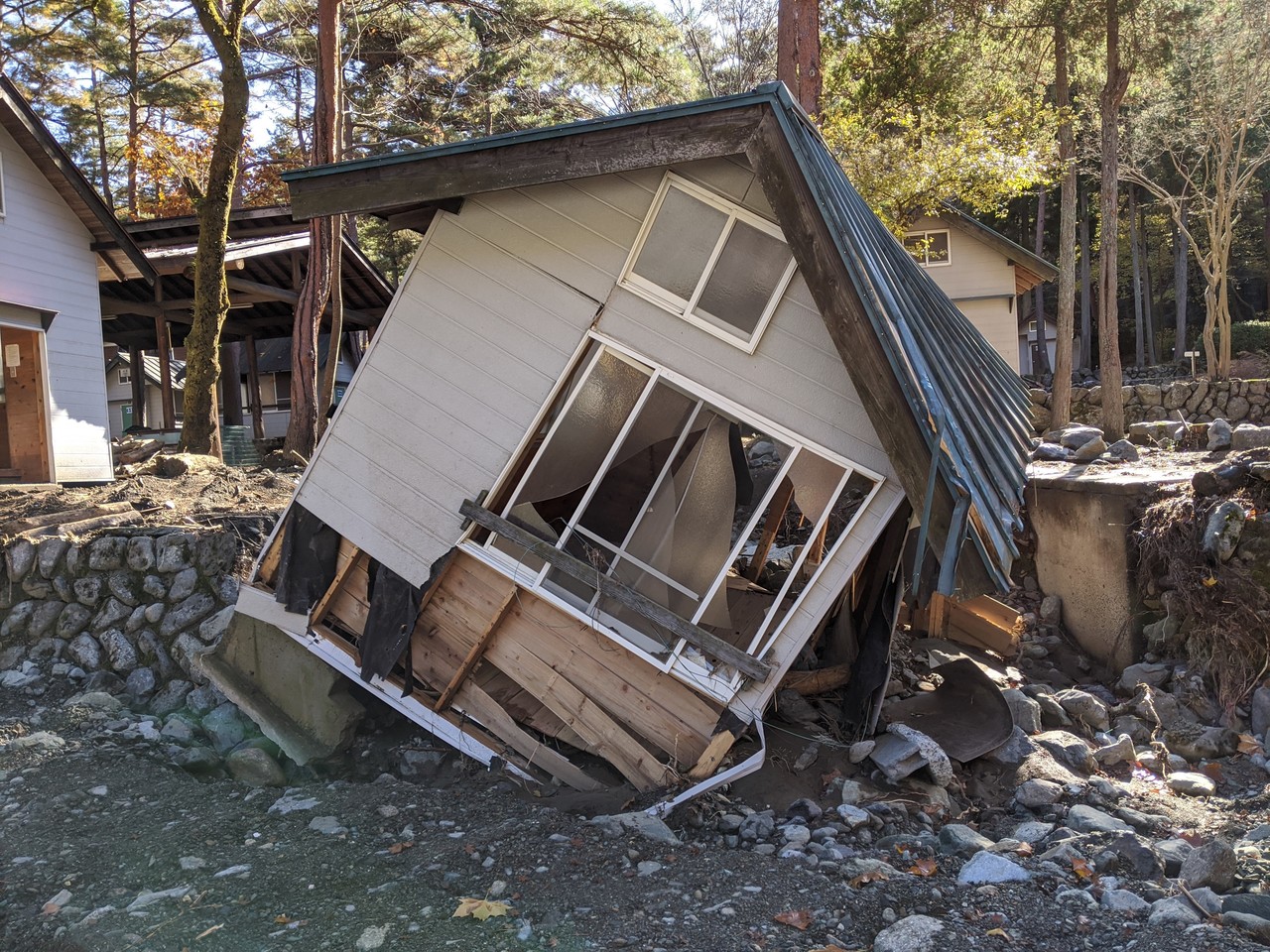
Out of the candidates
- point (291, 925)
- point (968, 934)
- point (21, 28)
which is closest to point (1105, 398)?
point (968, 934)

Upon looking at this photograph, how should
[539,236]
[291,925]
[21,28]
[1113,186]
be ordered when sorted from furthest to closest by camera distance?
[21,28]
[1113,186]
[539,236]
[291,925]

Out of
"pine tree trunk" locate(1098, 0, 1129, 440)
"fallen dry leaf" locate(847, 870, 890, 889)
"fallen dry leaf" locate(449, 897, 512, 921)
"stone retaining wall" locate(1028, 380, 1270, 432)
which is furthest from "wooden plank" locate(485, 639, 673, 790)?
"stone retaining wall" locate(1028, 380, 1270, 432)

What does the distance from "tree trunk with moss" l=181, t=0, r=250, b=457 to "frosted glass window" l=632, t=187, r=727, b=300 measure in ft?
28.8

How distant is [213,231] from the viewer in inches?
527

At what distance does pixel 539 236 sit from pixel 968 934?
494 cm

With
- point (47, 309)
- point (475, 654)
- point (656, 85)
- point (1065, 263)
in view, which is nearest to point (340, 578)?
point (475, 654)

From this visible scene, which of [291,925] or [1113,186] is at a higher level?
[1113,186]

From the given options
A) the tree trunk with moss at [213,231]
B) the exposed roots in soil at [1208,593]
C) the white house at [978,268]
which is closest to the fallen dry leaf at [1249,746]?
the exposed roots in soil at [1208,593]

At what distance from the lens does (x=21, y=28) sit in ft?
75.1

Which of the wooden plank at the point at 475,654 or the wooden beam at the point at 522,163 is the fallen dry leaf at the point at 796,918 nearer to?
the wooden plank at the point at 475,654

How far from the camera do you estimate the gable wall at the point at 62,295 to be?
1362cm

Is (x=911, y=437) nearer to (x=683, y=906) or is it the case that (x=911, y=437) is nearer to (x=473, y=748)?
(x=683, y=906)

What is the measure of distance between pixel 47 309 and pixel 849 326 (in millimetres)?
12920

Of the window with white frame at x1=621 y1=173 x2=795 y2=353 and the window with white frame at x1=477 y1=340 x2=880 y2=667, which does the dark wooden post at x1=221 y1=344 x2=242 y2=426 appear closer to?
the window with white frame at x1=477 y1=340 x2=880 y2=667
